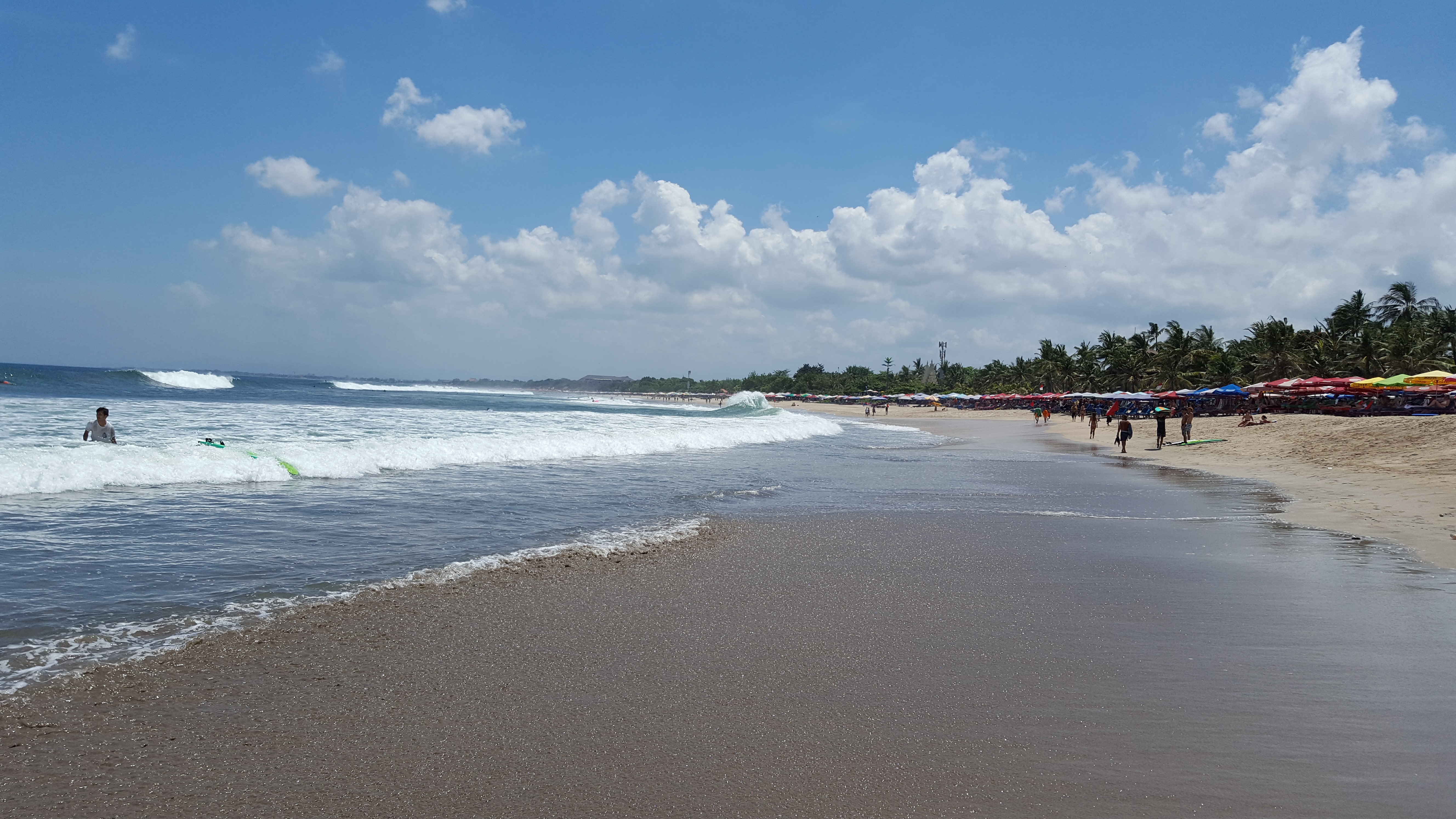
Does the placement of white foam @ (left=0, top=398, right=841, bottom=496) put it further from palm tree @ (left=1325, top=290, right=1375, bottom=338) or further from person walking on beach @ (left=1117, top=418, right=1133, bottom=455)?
palm tree @ (left=1325, top=290, right=1375, bottom=338)

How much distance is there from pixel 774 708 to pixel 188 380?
113527mm

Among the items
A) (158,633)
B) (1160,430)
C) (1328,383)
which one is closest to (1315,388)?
(1328,383)

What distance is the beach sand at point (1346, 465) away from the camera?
33.9 feet

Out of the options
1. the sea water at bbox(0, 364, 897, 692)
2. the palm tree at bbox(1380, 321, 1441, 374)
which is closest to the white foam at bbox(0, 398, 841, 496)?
the sea water at bbox(0, 364, 897, 692)

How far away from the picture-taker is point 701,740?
146 inches

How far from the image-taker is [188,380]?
95438 mm

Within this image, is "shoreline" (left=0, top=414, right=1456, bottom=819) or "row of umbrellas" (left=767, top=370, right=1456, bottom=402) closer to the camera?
"shoreline" (left=0, top=414, right=1456, bottom=819)

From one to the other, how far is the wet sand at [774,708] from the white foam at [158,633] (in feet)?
0.83

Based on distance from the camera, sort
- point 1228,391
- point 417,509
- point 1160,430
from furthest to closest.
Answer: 1. point 1228,391
2. point 1160,430
3. point 417,509

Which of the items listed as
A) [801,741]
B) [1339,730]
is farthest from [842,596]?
[1339,730]

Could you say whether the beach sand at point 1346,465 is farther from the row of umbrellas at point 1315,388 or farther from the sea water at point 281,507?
the sea water at point 281,507

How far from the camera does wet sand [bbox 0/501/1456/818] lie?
3.19 m

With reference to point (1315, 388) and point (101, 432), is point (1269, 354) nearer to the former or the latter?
point (1315, 388)

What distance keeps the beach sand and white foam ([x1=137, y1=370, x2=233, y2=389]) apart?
93513 mm
